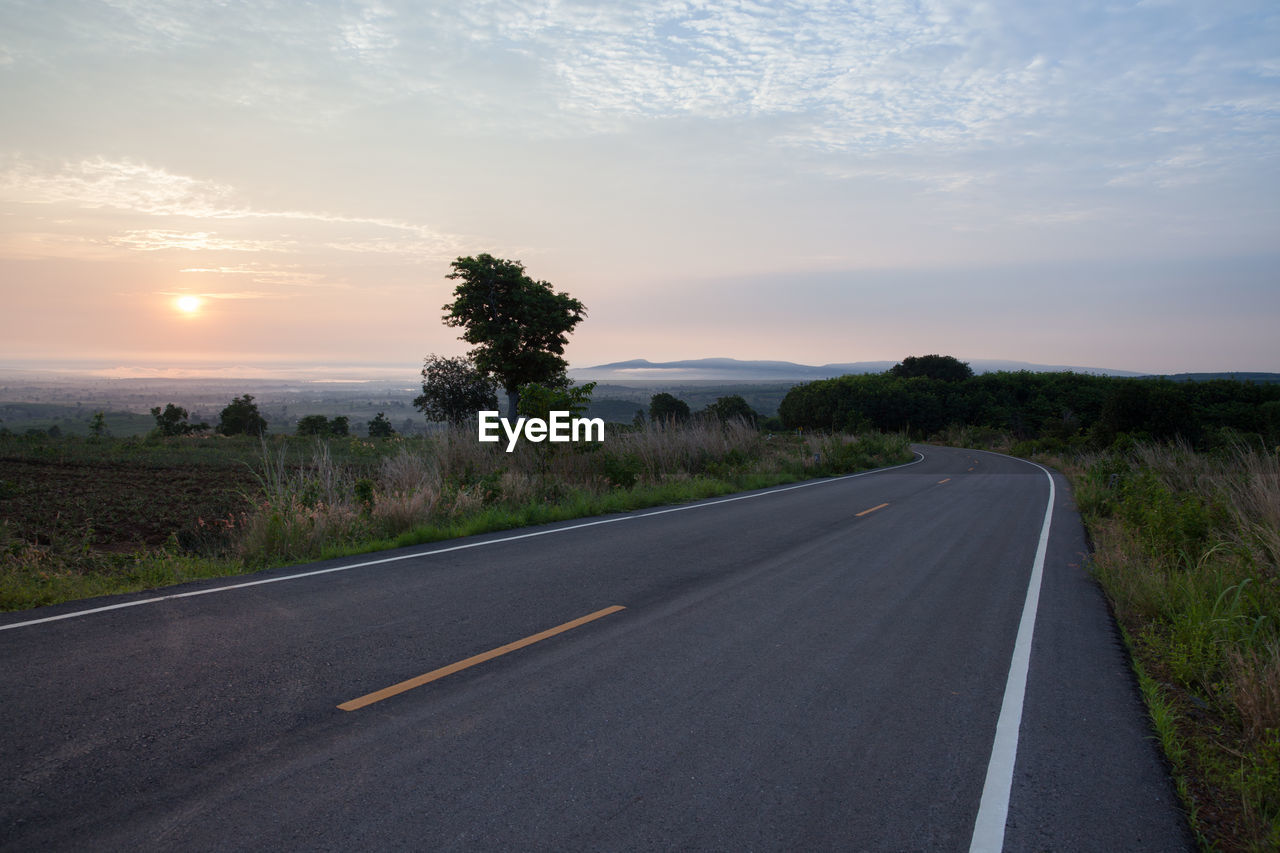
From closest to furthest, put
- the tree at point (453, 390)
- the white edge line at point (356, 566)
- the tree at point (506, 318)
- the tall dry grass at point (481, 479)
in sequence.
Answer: the white edge line at point (356, 566), the tall dry grass at point (481, 479), the tree at point (506, 318), the tree at point (453, 390)

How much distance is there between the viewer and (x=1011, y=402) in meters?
87.8

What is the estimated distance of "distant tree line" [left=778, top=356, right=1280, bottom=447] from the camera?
187 ft

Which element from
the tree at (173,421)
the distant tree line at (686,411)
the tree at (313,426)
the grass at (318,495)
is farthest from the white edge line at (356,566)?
the tree at (173,421)

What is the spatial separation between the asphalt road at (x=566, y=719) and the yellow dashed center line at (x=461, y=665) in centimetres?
3

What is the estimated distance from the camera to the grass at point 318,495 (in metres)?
8.43

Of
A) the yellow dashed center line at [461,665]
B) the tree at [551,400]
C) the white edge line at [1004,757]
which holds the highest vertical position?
the tree at [551,400]

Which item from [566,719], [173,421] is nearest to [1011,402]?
[173,421]

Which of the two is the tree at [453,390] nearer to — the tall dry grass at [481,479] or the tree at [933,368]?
the tall dry grass at [481,479]

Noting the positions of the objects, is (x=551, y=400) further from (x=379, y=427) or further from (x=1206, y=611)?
(x=379, y=427)

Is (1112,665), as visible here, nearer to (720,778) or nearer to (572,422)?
(720,778)

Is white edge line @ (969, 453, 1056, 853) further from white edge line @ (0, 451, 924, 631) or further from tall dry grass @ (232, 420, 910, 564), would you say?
tall dry grass @ (232, 420, 910, 564)

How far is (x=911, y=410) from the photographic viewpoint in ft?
270

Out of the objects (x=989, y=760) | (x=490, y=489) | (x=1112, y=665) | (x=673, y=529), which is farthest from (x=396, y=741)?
(x=490, y=489)

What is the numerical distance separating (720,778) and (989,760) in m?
1.57
